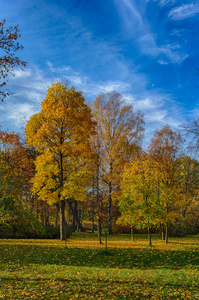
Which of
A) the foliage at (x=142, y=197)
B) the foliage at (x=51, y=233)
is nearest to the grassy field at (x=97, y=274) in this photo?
the foliage at (x=142, y=197)

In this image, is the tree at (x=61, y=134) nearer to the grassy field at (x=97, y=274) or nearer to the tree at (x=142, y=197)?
the tree at (x=142, y=197)

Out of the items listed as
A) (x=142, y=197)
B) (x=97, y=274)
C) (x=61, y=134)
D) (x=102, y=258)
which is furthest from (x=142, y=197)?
(x=97, y=274)

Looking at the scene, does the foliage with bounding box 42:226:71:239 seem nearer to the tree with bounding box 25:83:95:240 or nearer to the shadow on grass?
the tree with bounding box 25:83:95:240

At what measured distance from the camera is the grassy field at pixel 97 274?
6.73 meters

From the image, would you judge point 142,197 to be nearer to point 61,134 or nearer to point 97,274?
point 61,134

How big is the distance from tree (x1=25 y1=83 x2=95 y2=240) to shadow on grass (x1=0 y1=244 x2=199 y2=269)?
5660 mm

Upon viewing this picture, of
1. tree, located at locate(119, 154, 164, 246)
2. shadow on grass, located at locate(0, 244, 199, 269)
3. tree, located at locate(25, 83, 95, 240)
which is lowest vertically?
shadow on grass, located at locate(0, 244, 199, 269)

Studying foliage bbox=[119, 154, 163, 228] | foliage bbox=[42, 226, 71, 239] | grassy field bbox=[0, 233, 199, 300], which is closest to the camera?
grassy field bbox=[0, 233, 199, 300]

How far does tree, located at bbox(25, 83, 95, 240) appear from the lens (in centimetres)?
1809

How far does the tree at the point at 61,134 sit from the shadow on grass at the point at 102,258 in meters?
5.66

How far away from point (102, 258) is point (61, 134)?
32.0 ft

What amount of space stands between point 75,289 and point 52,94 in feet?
47.0

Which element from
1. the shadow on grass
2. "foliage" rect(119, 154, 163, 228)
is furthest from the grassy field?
"foliage" rect(119, 154, 163, 228)

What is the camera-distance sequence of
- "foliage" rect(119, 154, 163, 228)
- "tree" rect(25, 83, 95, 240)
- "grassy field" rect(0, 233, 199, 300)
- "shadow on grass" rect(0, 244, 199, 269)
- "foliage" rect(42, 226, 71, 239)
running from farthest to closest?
1. "foliage" rect(42, 226, 71, 239)
2. "tree" rect(25, 83, 95, 240)
3. "foliage" rect(119, 154, 163, 228)
4. "shadow on grass" rect(0, 244, 199, 269)
5. "grassy field" rect(0, 233, 199, 300)
